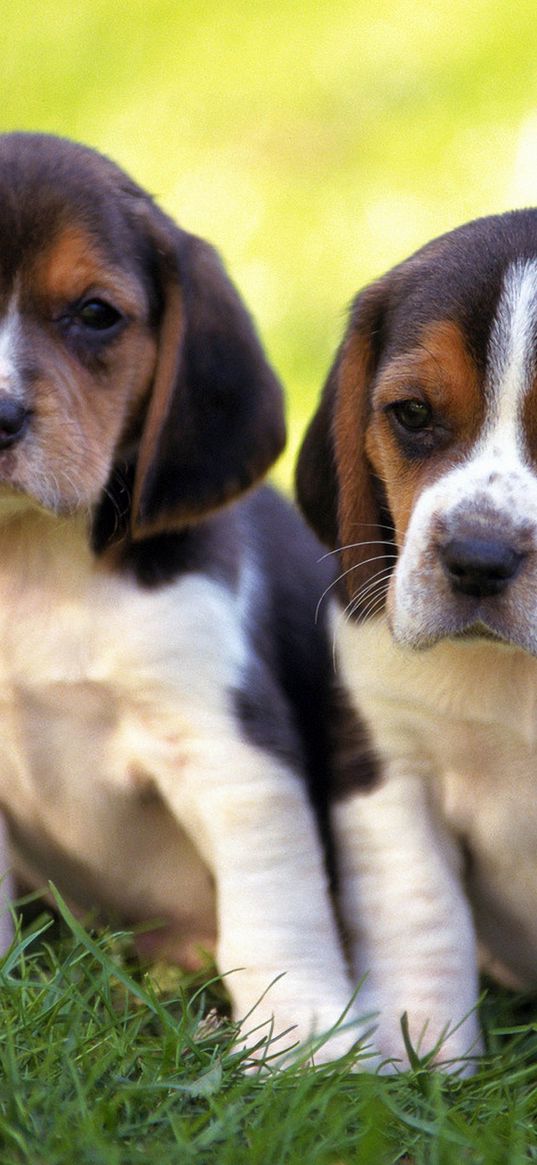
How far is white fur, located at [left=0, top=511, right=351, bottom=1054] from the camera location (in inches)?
229

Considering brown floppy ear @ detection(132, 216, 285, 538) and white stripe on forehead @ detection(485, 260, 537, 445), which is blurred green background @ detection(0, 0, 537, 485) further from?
white stripe on forehead @ detection(485, 260, 537, 445)

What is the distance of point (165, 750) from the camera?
19.7ft

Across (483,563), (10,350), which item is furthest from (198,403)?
(483,563)

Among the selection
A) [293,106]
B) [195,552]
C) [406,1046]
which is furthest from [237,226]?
[406,1046]

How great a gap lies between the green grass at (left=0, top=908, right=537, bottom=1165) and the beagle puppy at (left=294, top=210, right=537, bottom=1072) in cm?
28

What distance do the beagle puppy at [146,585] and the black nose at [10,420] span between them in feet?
0.15

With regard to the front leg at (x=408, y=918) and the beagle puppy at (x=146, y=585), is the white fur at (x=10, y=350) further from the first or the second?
the front leg at (x=408, y=918)

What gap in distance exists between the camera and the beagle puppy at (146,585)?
226 inches

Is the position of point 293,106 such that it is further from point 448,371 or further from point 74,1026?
point 74,1026

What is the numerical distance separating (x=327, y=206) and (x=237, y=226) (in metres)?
0.84

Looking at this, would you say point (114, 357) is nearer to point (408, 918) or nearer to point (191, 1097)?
point (408, 918)

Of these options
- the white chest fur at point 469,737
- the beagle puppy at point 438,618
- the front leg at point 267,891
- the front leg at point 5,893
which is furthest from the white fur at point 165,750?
the white chest fur at point 469,737

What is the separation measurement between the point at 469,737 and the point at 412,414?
983mm

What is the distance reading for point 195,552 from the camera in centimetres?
614
